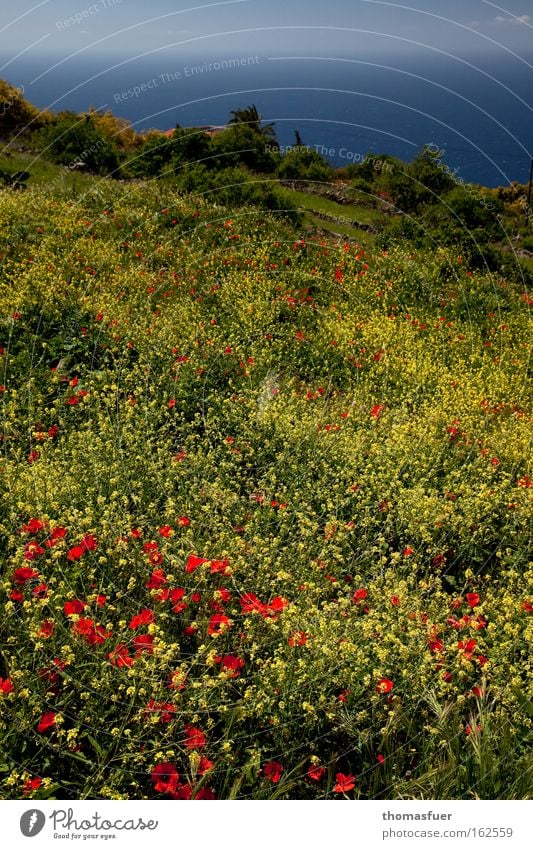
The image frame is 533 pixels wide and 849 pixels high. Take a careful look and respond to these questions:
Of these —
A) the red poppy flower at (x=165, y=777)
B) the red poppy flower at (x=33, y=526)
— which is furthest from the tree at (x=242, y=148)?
the red poppy flower at (x=165, y=777)

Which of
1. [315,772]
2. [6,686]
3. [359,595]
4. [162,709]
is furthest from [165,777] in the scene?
[359,595]

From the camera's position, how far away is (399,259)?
15.6 meters

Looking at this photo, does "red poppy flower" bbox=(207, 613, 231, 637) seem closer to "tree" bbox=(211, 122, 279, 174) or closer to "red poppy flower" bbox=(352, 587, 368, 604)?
"red poppy flower" bbox=(352, 587, 368, 604)

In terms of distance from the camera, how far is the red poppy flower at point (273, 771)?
12.9 ft

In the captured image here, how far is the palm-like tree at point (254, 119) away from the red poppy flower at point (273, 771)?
18.6m

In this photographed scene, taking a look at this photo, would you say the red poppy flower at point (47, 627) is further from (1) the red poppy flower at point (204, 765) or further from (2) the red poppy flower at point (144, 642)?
(1) the red poppy flower at point (204, 765)

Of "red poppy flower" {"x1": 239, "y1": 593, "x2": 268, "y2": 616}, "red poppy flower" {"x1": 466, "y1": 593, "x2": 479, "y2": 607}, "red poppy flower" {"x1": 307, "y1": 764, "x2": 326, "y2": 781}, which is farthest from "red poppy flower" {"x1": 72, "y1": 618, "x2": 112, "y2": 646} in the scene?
"red poppy flower" {"x1": 466, "y1": 593, "x2": 479, "y2": 607}

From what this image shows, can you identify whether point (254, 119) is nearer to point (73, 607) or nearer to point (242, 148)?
point (242, 148)

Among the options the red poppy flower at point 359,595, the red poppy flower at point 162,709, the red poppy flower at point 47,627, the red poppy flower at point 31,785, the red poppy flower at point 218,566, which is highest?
the red poppy flower at point 359,595

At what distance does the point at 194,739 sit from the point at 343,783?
98 centimetres

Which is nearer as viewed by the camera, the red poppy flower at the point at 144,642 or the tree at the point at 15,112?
the red poppy flower at the point at 144,642

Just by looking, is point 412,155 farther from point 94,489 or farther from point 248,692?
point 248,692

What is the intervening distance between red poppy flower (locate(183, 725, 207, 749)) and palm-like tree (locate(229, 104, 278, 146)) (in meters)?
18.4
